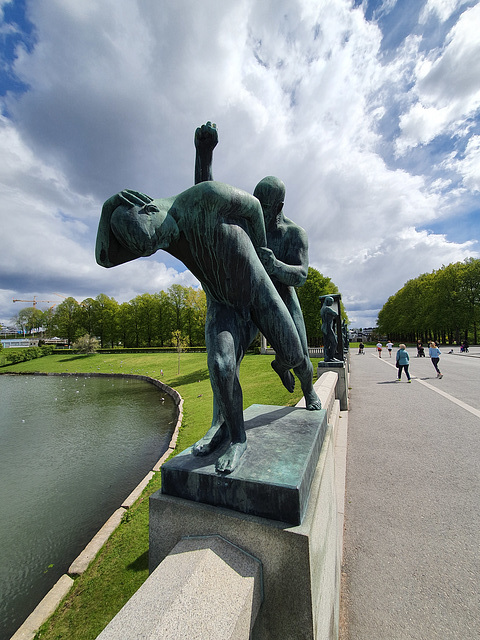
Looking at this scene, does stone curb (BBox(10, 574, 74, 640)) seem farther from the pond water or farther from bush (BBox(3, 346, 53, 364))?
bush (BBox(3, 346, 53, 364))

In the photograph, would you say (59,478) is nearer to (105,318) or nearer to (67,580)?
(67,580)

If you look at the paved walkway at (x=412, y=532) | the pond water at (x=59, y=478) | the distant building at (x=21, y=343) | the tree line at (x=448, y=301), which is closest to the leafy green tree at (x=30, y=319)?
the distant building at (x=21, y=343)

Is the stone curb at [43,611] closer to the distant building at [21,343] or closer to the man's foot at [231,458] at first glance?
the man's foot at [231,458]

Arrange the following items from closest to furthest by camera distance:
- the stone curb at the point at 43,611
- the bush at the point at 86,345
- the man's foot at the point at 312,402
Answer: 1. the stone curb at the point at 43,611
2. the man's foot at the point at 312,402
3. the bush at the point at 86,345

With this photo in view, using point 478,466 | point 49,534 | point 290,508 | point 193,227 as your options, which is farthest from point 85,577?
point 478,466

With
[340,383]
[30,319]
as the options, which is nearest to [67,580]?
[340,383]

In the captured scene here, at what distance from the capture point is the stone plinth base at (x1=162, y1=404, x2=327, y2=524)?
155 centimetres

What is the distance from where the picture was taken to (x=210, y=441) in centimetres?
212

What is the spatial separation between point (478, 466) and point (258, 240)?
4958 mm

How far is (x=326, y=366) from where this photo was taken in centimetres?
875

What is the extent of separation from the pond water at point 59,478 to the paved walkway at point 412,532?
389 centimetres

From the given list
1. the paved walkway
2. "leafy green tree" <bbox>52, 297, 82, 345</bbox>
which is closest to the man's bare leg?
the paved walkway

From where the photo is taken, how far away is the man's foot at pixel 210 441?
2.04 m

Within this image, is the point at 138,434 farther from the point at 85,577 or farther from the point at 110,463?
the point at 85,577
